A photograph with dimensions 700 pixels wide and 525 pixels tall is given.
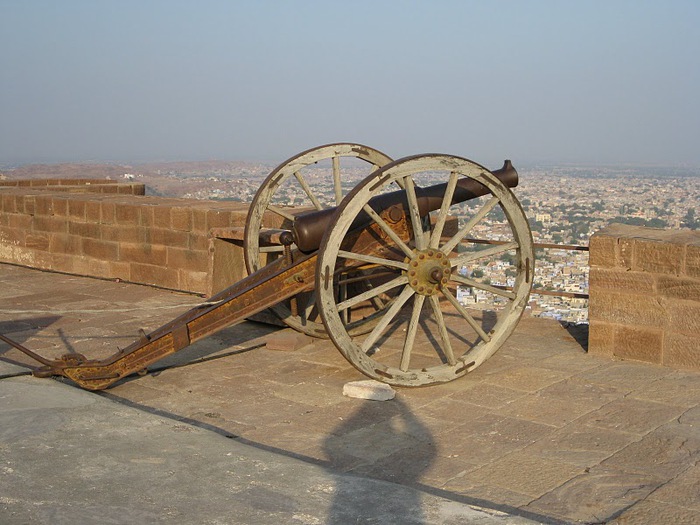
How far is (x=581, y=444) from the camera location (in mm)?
4426

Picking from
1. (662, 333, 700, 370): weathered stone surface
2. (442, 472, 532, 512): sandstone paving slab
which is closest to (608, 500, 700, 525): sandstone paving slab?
(442, 472, 532, 512): sandstone paving slab

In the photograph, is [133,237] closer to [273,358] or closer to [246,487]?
[273,358]

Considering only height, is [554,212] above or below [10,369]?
below

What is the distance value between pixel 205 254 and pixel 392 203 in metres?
3.41

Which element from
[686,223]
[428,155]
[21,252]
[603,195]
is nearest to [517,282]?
[428,155]

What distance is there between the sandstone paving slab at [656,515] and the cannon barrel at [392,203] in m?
2.43

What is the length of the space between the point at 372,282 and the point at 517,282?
1.77m

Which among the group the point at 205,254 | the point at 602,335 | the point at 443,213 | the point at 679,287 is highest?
the point at 443,213

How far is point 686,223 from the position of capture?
26047 millimetres

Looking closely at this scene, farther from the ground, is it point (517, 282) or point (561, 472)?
point (517, 282)

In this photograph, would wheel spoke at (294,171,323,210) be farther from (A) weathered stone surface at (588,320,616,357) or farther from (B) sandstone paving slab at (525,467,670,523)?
(B) sandstone paving slab at (525,467,670,523)

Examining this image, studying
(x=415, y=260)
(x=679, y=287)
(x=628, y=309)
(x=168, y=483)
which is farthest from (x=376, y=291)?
(x=168, y=483)

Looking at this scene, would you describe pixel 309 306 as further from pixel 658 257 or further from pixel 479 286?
pixel 658 257

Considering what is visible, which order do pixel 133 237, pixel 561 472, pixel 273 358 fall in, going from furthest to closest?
1. pixel 133 237
2. pixel 273 358
3. pixel 561 472
